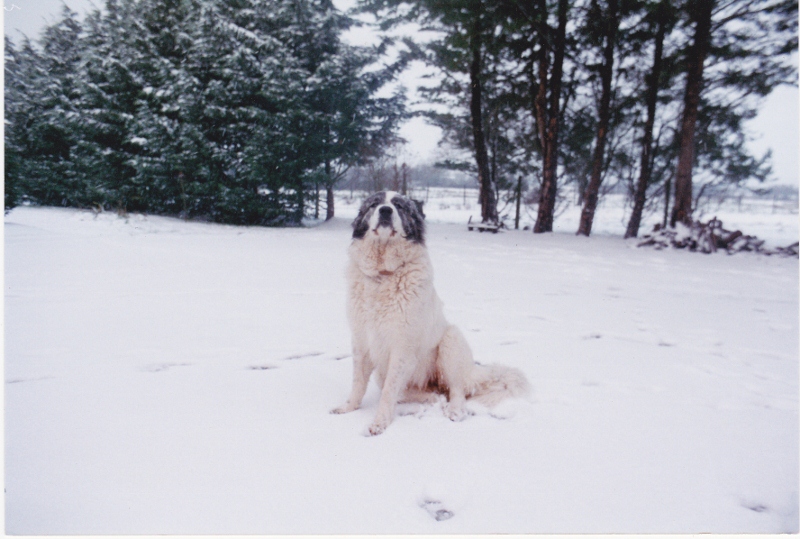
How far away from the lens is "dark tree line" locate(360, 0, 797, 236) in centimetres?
746

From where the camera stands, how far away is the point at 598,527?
1.35 metres

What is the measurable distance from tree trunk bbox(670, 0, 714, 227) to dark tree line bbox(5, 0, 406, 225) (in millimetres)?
6564

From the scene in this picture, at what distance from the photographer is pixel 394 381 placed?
192 centimetres

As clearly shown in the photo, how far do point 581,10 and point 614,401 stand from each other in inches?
390

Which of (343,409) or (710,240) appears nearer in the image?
(343,409)

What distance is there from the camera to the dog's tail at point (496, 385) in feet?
6.85

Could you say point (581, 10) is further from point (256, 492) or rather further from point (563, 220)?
point (256, 492)

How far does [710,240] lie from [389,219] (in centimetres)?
817

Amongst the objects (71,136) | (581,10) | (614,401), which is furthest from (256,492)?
(581,10)

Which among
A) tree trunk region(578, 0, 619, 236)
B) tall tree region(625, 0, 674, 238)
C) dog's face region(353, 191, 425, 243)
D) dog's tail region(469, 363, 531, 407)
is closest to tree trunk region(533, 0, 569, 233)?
tree trunk region(578, 0, 619, 236)

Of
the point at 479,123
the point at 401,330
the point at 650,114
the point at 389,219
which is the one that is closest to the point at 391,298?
the point at 401,330

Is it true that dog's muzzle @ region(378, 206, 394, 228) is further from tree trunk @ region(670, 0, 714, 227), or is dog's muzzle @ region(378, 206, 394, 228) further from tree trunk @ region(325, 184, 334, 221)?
tree trunk @ region(325, 184, 334, 221)

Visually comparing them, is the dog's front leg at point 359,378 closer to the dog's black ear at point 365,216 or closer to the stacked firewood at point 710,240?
the dog's black ear at point 365,216

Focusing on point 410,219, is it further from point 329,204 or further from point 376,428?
point 329,204
